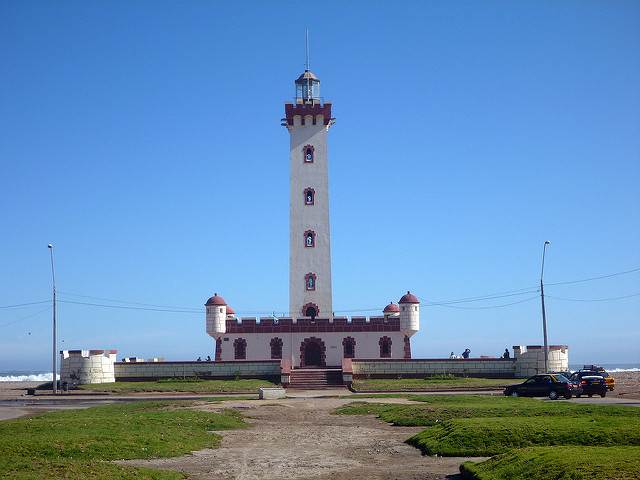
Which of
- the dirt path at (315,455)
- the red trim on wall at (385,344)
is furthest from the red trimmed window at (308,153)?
→ the dirt path at (315,455)

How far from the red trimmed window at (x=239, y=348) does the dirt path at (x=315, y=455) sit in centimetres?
2964

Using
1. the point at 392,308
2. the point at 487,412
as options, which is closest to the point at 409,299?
the point at 392,308

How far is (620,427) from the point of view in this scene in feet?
62.1

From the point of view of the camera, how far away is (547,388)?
129 ft

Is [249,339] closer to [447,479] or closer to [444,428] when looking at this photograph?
[444,428]

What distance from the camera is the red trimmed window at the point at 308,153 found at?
206 feet

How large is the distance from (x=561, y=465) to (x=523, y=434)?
5448 millimetres

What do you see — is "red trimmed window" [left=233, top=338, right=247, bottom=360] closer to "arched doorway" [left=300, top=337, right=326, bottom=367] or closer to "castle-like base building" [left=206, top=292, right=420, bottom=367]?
"castle-like base building" [left=206, top=292, right=420, bottom=367]

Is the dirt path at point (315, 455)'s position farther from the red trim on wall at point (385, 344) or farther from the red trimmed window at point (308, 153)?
the red trimmed window at point (308, 153)

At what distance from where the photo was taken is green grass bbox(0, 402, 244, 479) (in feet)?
52.5

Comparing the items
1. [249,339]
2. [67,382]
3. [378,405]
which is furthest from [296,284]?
[378,405]

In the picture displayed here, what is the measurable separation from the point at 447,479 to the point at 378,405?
17.7 metres

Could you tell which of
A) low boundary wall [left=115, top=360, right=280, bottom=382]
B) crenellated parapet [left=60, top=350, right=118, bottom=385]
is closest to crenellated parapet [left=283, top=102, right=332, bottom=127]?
low boundary wall [left=115, top=360, right=280, bottom=382]

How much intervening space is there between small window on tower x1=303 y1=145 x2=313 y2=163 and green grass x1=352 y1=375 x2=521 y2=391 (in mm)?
18650
